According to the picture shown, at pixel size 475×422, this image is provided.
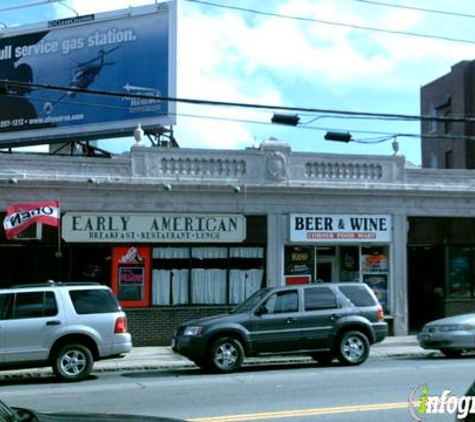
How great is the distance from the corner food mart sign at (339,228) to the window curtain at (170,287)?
3.34m

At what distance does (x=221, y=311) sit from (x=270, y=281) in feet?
5.37

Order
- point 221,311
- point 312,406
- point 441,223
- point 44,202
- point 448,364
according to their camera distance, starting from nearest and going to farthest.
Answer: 1. point 312,406
2. point 448,364
3. point 44,202
4. point 221,311
5. point 441,223

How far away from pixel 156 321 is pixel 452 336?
7910mm

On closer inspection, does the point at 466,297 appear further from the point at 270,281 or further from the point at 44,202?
the point at 44,202

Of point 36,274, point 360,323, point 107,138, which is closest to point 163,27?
point 107,138

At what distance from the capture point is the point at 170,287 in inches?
757

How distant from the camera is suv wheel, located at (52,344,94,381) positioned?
42.0ft

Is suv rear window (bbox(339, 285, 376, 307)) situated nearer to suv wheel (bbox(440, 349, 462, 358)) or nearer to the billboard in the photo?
suv wheel (bbox(440, 349, 462, 358))

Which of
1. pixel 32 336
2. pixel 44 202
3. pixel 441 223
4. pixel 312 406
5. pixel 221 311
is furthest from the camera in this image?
pixel 441 223

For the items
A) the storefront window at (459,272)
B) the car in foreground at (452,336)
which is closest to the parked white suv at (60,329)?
the car in foreground at (452,336)

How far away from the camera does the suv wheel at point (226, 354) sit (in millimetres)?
13367

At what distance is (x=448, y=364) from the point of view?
13.7 meters

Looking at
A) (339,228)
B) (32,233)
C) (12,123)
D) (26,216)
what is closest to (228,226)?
(339,228)

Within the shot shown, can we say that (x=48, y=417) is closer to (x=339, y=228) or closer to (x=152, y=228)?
(x=152, y=228)
